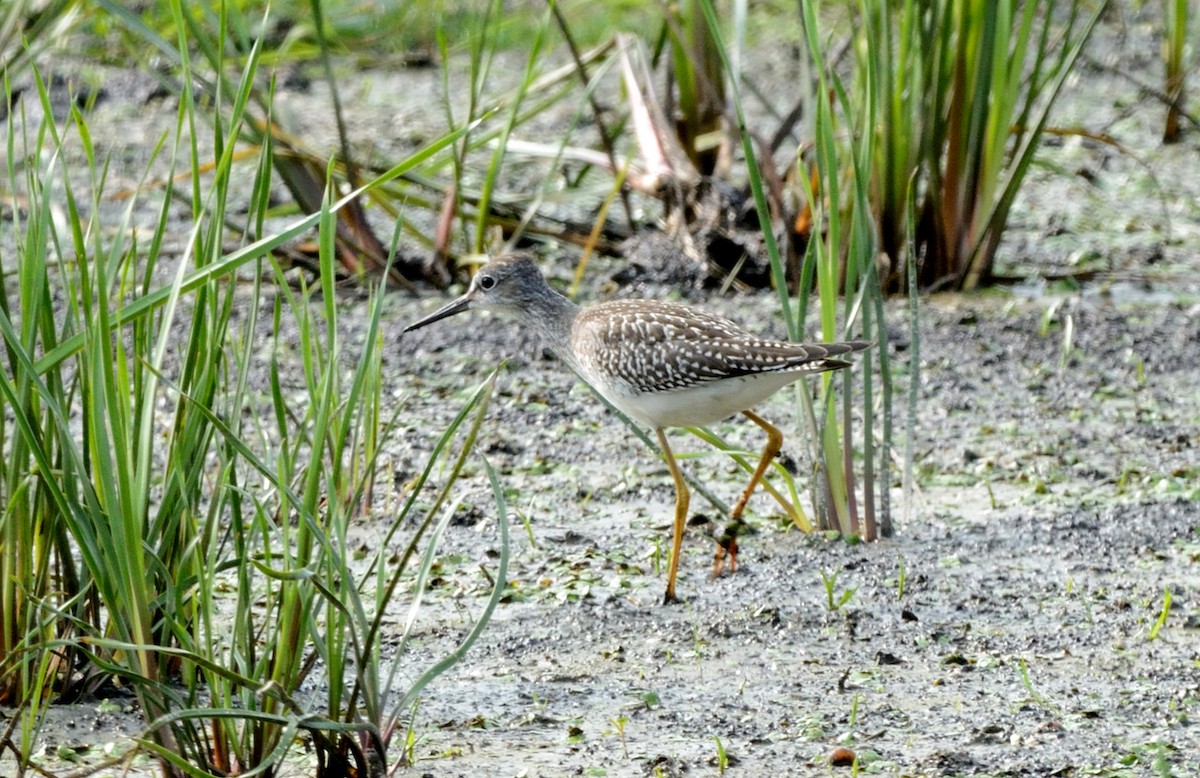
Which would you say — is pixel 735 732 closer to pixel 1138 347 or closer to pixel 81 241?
pixel 81 241

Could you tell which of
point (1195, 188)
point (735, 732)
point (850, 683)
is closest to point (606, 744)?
point (735, 732)

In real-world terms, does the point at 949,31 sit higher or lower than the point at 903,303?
higher

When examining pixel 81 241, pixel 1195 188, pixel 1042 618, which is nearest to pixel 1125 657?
pixel 1042 618

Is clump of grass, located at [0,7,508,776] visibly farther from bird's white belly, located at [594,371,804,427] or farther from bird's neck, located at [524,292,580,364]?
bird's neck, located at [524,292,580,364]

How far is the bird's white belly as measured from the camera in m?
4.36

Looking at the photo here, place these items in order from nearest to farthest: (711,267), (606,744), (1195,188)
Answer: (606,744) → (711,267) → (1195,188)

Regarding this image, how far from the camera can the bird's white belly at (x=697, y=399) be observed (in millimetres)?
4355

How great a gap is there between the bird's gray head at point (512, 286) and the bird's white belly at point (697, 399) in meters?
0.66

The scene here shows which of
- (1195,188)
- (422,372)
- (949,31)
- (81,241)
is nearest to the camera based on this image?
(81,241)

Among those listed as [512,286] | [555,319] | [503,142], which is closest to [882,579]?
[555,319]

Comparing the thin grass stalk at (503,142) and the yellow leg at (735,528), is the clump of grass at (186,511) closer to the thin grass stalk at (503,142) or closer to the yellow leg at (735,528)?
the yellow leg at (735,528)

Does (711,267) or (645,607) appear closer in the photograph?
(645,607)

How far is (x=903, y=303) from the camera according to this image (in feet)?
21.1

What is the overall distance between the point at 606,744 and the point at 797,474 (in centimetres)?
194
